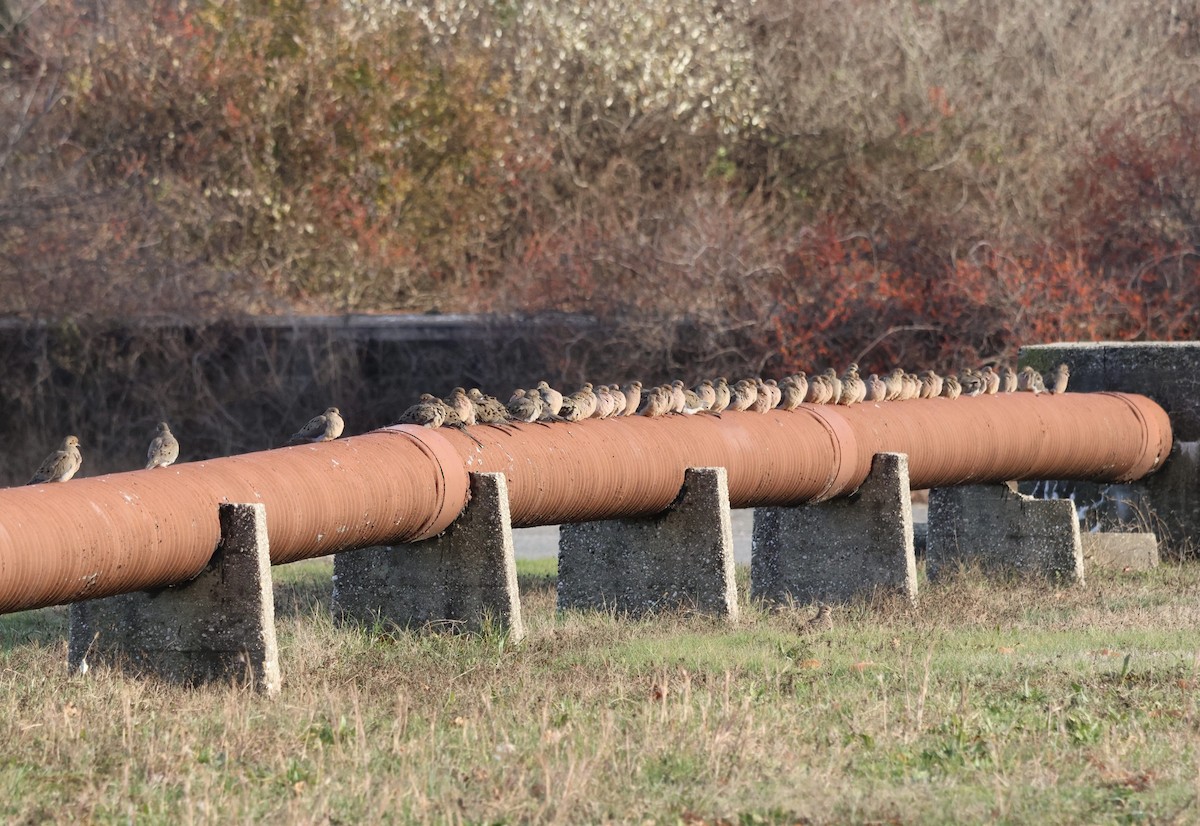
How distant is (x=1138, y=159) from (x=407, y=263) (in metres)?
9.95

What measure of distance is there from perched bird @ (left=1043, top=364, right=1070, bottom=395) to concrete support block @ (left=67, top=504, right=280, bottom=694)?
8.53 meters

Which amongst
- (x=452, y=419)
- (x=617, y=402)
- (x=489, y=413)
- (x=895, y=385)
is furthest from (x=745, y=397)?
(x=452, y=419)

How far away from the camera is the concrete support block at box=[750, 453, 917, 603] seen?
42.4 feet

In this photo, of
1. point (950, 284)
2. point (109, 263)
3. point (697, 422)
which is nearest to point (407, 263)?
point (109, 263)

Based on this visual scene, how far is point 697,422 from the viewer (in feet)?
40.4

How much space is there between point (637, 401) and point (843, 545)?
1656 mm

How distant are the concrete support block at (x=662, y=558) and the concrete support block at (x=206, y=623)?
320 cm

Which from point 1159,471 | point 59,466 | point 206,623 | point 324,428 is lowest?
point 206,623

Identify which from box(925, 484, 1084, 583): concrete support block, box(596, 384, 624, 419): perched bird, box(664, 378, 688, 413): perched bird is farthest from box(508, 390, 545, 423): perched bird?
box(925, 484, 1084, 583): concrete support block

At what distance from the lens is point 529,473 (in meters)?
10.9

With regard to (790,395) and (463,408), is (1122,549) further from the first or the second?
(463,408)

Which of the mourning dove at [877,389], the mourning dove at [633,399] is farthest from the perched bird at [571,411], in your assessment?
the mourning dove at [877,389]

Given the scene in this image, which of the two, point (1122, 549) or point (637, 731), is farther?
point (1122, 549)

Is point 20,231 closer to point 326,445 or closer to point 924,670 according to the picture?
point 326,445
